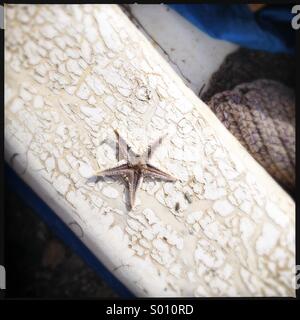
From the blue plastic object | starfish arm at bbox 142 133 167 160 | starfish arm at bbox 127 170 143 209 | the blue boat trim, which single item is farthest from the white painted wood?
the blue boat trim

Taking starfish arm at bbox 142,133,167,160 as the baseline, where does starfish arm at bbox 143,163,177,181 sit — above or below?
below

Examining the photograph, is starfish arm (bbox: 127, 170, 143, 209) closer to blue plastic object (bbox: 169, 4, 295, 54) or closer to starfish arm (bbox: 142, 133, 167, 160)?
starfish arm (bbox: 142, 133, 167, 160)

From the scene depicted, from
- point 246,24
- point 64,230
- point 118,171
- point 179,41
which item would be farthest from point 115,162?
point 246,24

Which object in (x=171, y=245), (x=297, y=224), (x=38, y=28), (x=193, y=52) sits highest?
(x=38, y=28)

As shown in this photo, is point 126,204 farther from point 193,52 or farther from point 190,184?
point 193,52

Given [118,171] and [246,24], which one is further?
[246,24]

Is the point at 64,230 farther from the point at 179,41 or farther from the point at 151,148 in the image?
the point at 179,41

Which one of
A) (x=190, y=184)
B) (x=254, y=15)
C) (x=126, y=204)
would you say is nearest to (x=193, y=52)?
(x=254, y=15)
